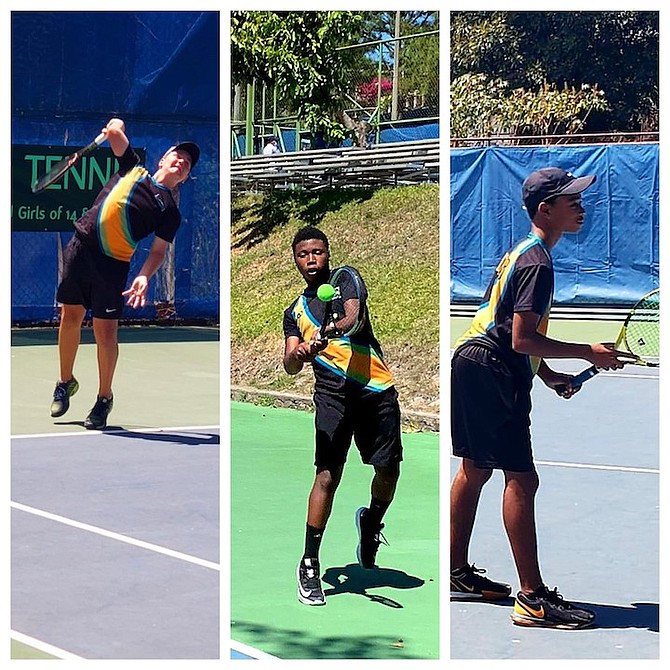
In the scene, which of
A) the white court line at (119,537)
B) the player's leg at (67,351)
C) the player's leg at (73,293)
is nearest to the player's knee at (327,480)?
the white court line at (119,537)

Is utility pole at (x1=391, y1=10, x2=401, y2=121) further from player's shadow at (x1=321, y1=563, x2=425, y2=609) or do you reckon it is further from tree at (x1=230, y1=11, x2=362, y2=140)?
player's shadow at (x1=321, y1=563, x2=425, y2=609)

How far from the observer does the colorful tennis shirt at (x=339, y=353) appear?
4680 mm

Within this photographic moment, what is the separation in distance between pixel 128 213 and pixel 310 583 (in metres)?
3.04

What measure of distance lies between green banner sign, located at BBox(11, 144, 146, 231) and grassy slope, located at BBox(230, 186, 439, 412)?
2638mm

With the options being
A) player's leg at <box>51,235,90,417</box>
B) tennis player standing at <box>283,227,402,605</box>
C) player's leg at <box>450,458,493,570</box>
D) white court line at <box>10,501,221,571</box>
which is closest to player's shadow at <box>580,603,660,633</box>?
player's leg at <box>450,458,493,570</box>

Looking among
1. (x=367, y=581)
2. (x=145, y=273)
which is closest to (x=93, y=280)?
(x=145, y=273)

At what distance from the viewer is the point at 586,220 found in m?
15.3

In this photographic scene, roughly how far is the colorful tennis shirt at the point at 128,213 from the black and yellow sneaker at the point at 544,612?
3.05 metres

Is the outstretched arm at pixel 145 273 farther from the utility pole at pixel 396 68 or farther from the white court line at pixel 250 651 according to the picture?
the white court line at pixel 250 651

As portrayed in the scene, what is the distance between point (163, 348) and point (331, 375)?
340 inches

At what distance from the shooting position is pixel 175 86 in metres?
11.8

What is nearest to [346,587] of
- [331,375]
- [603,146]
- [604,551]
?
[331,375]

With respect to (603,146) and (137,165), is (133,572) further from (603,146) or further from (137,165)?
(603,146)

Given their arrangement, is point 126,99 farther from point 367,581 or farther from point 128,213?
point 367,581
